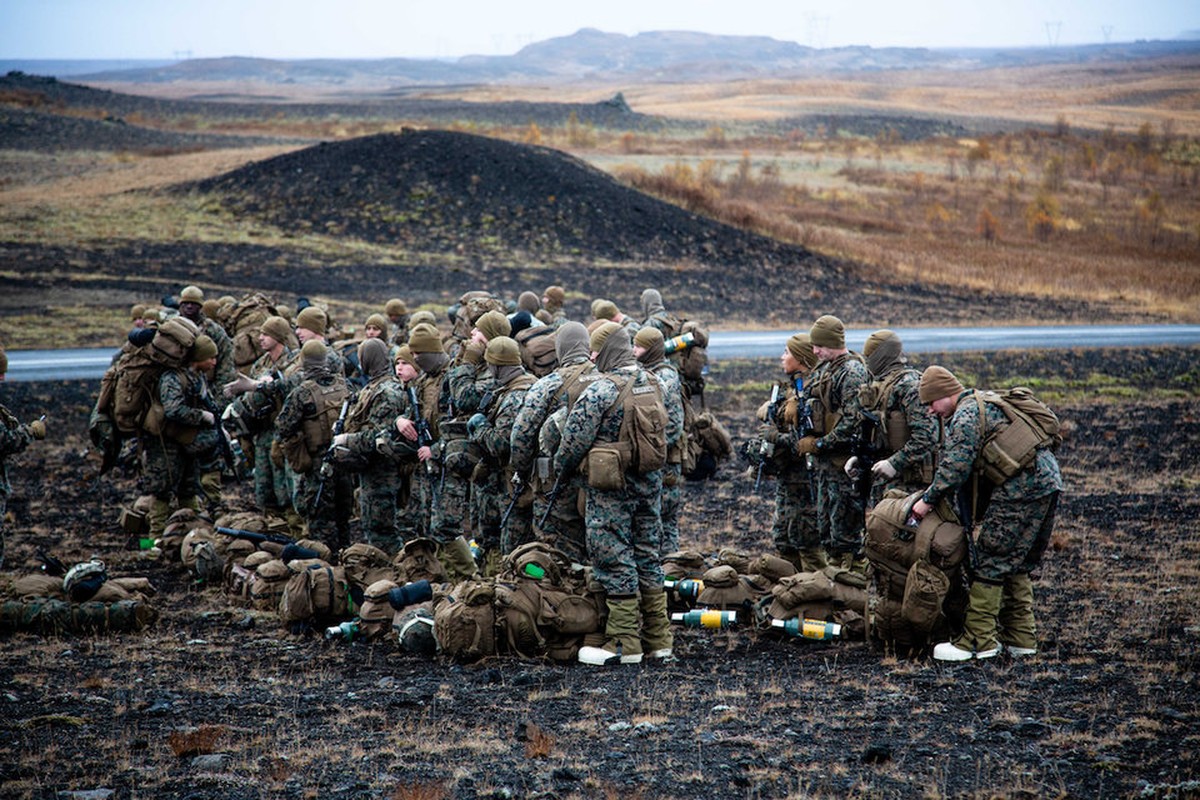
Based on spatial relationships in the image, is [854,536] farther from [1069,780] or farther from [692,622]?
[1069,780]

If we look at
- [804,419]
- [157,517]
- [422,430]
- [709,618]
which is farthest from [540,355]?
[157,517]

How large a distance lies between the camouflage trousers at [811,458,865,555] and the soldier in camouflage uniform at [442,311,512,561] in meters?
2.82

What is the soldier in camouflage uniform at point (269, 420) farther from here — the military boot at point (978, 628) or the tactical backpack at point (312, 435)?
the military boot at point (978, 628)

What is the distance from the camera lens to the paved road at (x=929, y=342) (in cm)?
2013

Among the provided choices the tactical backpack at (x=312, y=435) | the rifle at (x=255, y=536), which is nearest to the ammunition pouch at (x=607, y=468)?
the tactical backpack at (x=312, y=435)

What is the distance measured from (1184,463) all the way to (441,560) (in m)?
10.6

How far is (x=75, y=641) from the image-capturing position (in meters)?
8.25

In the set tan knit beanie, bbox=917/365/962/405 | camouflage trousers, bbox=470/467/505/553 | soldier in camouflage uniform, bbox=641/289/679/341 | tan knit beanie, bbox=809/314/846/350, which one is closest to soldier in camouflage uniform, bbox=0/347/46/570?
camouflage trousers, bbox=470/467/505/553

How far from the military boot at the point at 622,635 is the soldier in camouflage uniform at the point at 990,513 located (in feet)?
6.82

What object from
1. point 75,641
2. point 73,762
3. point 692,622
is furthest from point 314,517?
point 73,762

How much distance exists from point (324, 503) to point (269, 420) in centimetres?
147

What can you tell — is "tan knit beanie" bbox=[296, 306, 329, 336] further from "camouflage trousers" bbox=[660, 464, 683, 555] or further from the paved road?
the paved road

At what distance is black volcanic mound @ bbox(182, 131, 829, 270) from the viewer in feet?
110

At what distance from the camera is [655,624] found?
25.9 feet
